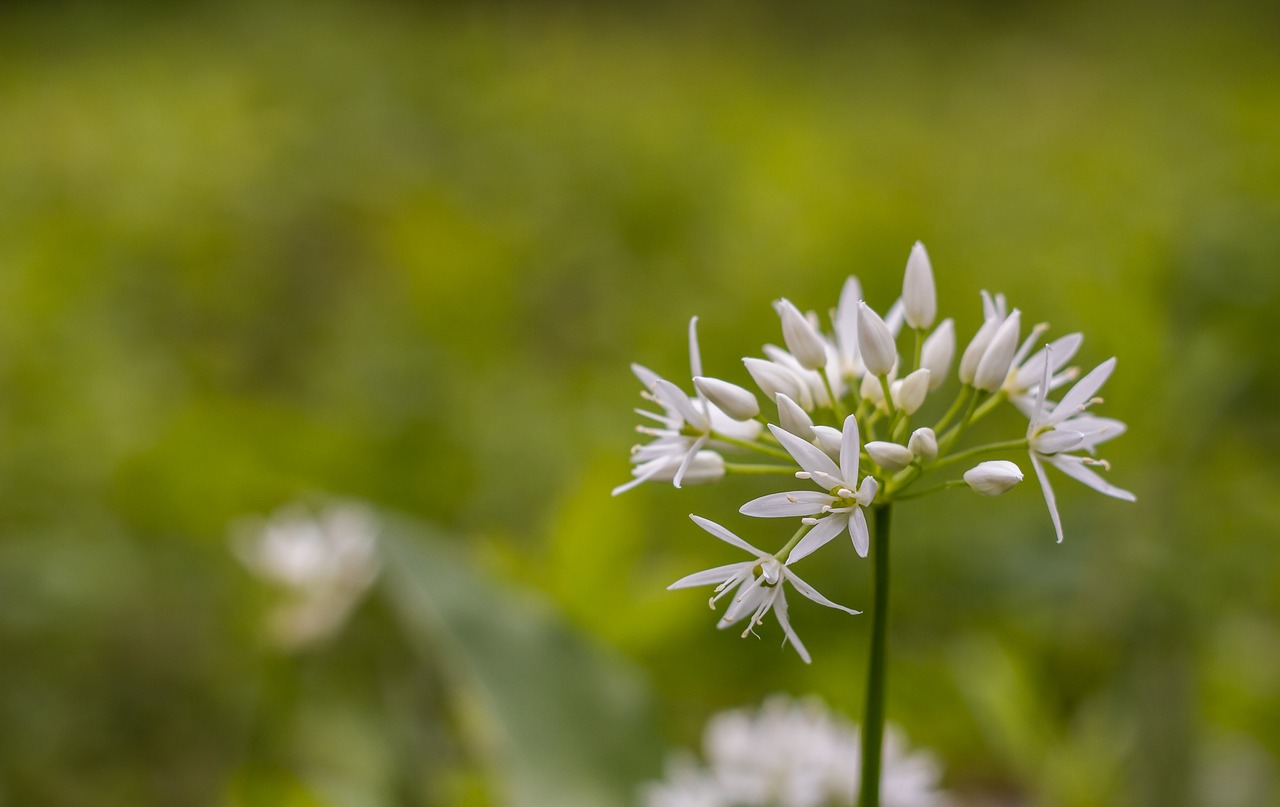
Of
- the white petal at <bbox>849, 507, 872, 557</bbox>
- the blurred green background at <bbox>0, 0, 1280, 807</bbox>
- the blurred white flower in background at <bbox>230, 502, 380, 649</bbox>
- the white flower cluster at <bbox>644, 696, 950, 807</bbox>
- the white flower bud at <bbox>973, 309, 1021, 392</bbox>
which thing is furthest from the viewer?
the blurred white flower in background at <bbox>230, 502, 380, 649</bbox>

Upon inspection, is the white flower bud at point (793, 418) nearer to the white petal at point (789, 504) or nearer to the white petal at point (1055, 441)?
the white petal at point (789, 504)

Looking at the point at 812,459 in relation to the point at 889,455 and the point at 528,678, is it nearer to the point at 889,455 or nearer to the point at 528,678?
the point at 889,455

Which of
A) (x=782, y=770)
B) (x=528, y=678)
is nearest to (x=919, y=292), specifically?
(x=782, y=770)

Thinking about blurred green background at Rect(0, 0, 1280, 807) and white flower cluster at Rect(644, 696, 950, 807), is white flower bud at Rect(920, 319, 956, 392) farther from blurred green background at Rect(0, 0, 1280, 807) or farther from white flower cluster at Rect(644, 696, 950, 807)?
blurred green background at Rect(0, 0, 1280, 807)

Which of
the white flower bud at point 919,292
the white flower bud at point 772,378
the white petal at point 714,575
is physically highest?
the white flower bud at point 919,292

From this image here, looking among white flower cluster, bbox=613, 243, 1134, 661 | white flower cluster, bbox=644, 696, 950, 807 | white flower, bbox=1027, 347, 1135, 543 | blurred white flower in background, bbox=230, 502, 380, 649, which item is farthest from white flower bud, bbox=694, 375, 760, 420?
blurred white flower in background, bbox=230, 502, 380, 649

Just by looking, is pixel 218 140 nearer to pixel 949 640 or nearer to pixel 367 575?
pixel 367 575

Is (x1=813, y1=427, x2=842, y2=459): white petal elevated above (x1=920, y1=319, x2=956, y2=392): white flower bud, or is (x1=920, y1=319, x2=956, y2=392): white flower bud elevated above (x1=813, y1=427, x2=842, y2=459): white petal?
(x1=920, y1=319, x2=956, y2=392): white flower bud

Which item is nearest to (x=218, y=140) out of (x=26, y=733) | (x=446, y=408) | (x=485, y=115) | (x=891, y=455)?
(x=485, y=115)

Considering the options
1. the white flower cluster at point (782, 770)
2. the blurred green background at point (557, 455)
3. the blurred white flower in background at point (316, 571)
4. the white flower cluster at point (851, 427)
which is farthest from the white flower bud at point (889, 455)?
the blurred white flower in background at point (316, 571)
